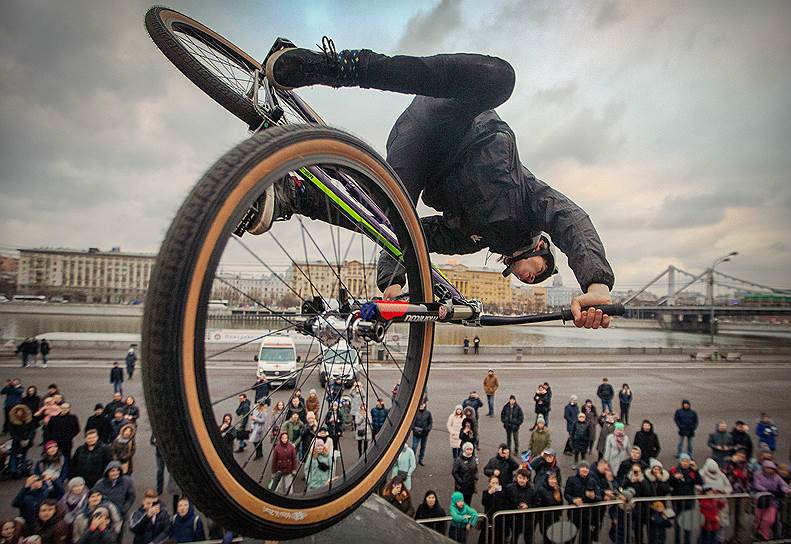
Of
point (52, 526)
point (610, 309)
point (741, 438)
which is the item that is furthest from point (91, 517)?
point (741, 438)

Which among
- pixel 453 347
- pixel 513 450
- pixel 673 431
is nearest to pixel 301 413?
pixel 513 450

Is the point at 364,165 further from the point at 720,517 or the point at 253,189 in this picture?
the point at 720,517

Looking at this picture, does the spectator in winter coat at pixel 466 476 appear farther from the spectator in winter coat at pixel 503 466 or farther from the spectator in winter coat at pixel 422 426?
the spectator in winter coat at pixel 422 426

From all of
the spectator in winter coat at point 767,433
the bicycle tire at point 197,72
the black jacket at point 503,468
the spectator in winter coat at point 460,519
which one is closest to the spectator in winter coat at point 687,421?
the spectator in winter coat at point 767,433

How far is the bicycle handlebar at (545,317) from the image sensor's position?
238 centimetres

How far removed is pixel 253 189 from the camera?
1.40 metres

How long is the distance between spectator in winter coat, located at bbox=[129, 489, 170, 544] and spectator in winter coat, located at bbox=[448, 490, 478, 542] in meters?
3.64

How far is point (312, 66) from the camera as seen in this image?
1.90 m

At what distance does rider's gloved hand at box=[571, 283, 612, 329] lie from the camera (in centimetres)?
241

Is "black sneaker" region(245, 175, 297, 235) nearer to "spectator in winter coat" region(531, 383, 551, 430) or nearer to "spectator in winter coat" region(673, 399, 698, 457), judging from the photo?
"spectator in winter coat" region(531, 383, 551, 430)

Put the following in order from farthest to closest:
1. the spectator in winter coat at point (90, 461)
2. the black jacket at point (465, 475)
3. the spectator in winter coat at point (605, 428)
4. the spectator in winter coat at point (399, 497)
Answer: the spectator in winter coat at point (605, 428) → the black jacket at point (465, 475) → the spectator in winter coat at point (90, 461) → the spectator in winter coat at point (399, 497)

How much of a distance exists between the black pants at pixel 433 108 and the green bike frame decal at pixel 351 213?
9 cm

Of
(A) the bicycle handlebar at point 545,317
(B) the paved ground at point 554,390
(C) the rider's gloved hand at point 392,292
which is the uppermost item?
(C) the rider's gloved hand at point 392,292

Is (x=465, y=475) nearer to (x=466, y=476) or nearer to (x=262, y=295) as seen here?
(x=466, y=476)
